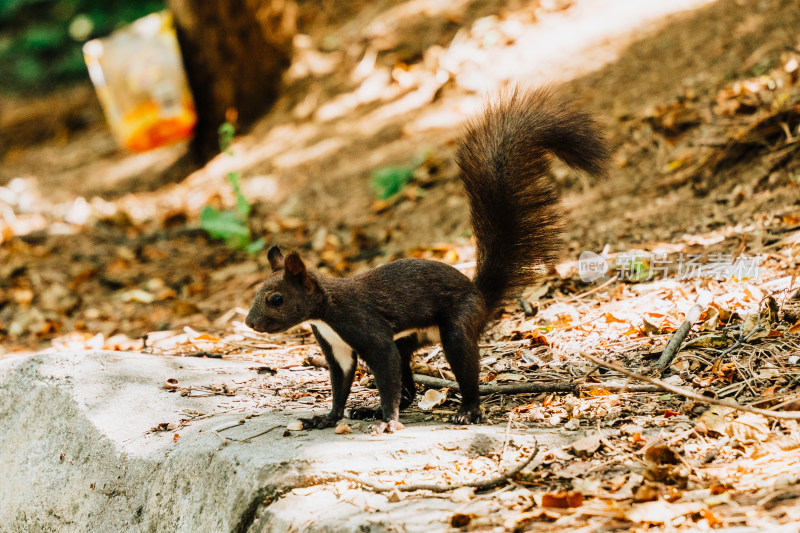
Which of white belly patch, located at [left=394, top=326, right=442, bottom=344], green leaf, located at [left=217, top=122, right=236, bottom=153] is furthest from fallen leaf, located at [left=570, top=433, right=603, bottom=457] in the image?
green leaf, located at [left=217, top=122, right=236, bottom=153]

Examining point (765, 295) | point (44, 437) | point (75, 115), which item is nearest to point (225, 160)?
point (75, 115)

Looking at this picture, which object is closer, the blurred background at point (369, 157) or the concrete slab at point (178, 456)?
the concrete slab at point (178, 456)

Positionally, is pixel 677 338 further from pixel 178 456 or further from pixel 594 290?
pixel 178 456

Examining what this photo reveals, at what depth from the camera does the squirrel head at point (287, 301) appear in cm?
325

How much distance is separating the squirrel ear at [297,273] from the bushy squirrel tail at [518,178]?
810mm

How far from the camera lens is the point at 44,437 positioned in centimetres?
351

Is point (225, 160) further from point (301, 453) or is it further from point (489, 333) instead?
point (301, 453)

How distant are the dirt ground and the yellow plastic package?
640 millimetres

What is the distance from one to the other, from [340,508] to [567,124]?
1.90m

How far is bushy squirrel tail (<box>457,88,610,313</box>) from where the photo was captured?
3463mm

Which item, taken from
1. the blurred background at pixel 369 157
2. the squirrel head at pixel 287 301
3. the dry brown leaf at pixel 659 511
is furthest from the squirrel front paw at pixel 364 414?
the blurred background at pixel 369 157

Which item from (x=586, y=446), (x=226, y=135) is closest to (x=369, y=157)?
(x=226, y=135)

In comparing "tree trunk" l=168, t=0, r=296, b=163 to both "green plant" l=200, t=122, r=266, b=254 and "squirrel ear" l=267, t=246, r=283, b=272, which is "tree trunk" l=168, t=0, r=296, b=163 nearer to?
"green plant" l=200, t=122, r=266, b=254

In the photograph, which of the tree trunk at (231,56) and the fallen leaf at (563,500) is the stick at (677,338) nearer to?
the fallen leaf at (563,500)
